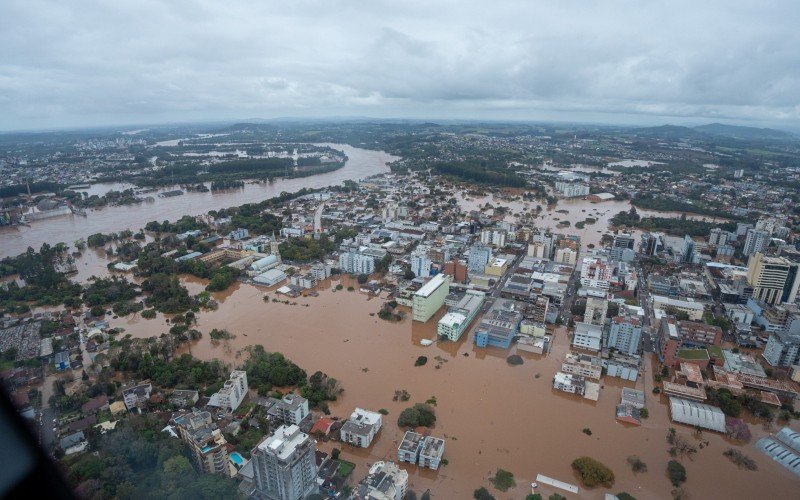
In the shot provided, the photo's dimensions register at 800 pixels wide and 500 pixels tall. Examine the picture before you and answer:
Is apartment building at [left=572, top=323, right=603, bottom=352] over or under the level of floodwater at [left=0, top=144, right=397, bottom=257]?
over

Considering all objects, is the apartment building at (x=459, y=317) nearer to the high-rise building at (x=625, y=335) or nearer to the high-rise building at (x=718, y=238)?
the high-rise building at (x=625, y=335)

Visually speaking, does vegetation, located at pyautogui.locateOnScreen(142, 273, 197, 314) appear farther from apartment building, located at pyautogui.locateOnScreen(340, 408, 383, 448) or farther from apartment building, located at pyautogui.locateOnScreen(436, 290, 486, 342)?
apartment building, located at pyautogui.locateOnScreen(340, 408, 383, 448)

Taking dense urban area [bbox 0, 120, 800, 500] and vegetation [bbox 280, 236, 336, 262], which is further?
vegetation [bbox 280, 236, 336, 262]

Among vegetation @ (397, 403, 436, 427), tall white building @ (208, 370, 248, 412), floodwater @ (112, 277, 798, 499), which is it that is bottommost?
floodwater @ (112, 277, 798, 499)

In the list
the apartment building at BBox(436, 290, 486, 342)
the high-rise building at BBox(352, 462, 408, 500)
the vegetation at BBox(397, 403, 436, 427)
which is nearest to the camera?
the high-rise building at BBox(352, 462, 408, 500)

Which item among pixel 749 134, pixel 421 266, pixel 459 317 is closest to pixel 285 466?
pixel 459 317

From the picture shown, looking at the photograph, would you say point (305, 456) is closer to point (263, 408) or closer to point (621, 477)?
point (263, 408)

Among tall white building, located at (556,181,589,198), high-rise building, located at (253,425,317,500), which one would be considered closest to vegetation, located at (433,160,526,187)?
tall white building, located at (556,181,589,198)

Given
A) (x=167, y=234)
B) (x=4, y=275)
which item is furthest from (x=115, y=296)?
(x=167, y=234)
